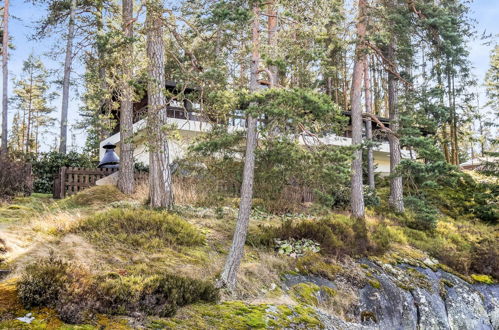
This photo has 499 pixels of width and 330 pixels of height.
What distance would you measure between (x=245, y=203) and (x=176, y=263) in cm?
166

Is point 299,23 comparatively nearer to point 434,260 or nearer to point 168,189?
point 168,189

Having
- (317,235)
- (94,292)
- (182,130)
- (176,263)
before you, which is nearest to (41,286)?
(94,292)

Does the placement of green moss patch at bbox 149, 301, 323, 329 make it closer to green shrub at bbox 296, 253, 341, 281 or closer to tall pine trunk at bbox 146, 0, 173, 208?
green shrub at bbox 296, 253, 341, 281

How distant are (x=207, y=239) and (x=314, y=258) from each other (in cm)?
253

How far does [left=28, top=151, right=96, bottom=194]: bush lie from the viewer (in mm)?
16969

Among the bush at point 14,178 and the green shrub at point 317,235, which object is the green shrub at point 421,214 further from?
the bush at point 14,178

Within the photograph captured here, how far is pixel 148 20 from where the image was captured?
32.2ft

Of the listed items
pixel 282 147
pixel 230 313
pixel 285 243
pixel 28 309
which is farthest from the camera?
pixel 285 243

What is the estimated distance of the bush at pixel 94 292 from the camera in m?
3.80

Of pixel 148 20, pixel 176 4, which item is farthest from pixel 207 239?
pixel 176 4

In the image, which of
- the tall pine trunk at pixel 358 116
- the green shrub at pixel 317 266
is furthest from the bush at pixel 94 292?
the tall pine trunk at pixel 358 116

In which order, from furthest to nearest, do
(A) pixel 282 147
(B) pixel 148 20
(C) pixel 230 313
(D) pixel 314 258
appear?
(B) pixel 148 20, (D) pixel 314 258, (A) pixel 282 147, (C) pixel 230 313

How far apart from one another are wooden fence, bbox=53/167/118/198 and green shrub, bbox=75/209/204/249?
26.4 ft

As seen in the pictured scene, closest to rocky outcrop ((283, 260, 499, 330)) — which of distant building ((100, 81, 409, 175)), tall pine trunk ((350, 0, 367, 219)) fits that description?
tall pine trunk ((350, 0, 367, 219))
